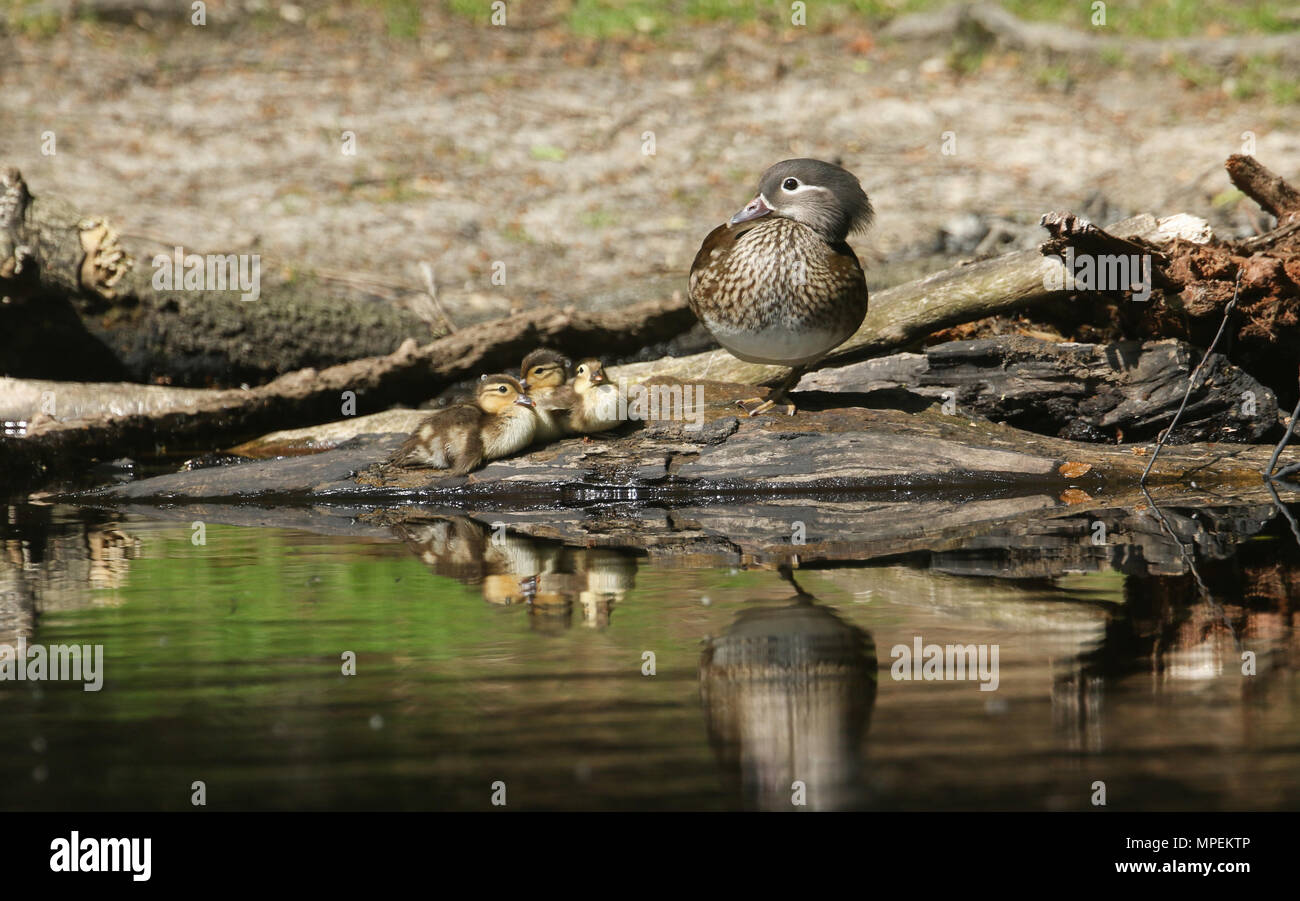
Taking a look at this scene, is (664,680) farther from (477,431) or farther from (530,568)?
(477,431)

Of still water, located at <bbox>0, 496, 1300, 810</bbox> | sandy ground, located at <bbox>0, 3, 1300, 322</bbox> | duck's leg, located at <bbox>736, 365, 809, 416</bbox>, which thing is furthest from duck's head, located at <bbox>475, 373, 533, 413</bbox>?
sandy ground, located at <bbox>0, 3, 1300, 322</bbox>

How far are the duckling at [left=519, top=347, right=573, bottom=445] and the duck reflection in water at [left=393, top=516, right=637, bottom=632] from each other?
Answer: 1.13m

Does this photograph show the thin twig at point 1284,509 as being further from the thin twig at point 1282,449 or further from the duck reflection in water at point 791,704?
the duck reflection in water at point 791,704

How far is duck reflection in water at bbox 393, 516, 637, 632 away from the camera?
4.79m

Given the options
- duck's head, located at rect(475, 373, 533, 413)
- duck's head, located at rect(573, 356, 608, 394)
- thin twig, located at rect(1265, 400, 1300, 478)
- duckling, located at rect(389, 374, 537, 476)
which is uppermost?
duck's head, located at rect(573, 356, 608, 394)

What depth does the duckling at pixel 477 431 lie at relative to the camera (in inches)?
302

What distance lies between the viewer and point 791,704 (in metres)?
3.51

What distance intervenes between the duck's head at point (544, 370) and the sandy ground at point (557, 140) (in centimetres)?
341

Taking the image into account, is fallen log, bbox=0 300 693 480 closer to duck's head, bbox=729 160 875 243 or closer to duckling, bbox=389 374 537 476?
duckling, bbox=389 374 537 476

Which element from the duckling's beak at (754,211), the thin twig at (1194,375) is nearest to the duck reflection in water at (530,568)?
the duckling's beak at (754,211)

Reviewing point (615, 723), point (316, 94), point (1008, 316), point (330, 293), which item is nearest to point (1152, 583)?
point (615, 723)

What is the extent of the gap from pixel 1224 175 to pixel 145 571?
1220 centimetres

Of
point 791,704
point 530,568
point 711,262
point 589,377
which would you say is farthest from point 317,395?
point 791,704
